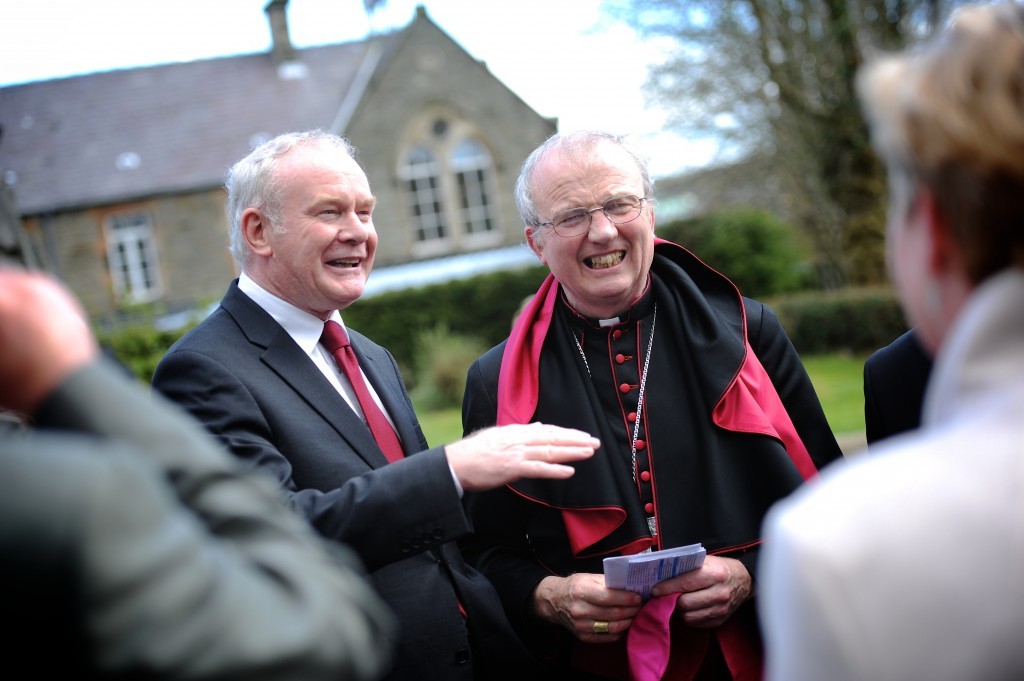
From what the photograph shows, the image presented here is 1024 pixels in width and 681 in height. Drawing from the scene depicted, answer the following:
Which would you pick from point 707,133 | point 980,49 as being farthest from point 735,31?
point 980,49

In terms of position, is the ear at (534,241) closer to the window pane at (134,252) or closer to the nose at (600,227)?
the nose at (600,227)

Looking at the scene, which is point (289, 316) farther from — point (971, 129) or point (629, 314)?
point (971, 129)

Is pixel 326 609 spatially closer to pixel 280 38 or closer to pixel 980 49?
pixel 980 49

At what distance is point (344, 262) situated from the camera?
132 inches

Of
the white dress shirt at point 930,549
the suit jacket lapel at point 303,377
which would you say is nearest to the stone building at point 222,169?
the suit jacket lapel at point 303,377

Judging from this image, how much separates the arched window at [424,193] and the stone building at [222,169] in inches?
1.3

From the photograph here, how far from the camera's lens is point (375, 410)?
3236 millimetres

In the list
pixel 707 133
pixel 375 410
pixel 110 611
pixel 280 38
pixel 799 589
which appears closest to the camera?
pixel 110 611

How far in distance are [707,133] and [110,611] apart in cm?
2562

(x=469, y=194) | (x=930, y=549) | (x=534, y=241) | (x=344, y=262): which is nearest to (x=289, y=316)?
(x=344, y=262)

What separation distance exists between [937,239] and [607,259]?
1.94 m

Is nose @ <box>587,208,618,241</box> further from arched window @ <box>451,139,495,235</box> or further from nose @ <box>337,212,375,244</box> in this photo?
arched window @ <box>451,139,495,235</box>

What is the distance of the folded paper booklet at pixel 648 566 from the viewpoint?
272cm

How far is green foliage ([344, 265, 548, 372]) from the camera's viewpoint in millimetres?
25312
